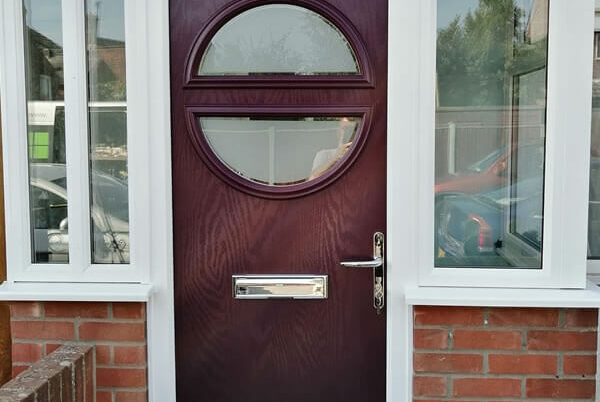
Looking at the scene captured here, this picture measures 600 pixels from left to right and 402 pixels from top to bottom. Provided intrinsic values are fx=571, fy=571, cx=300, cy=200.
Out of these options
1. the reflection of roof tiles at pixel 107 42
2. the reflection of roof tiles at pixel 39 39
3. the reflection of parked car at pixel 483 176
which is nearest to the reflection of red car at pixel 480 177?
the reflection of parked car at pixel 483 176

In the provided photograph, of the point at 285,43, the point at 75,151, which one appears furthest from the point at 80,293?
the point at 285,43

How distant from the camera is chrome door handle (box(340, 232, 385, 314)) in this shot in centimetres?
221

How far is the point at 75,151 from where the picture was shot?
2172 mm

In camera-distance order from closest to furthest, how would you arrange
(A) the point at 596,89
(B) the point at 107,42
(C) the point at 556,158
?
(C) the point at 556,158, (B) the point at 107,42, (A) the point at 596,89

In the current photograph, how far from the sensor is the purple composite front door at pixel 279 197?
86.2 inches

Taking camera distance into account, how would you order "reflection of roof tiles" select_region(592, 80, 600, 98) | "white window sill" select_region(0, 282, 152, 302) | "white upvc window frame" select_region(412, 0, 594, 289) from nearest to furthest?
"white upvc window frame" select_region(412, 0, 594, 289) < "white window sill" select_region(0, 282, 152, 302) < "reflection of roof tiles" select_region(592, 80, 600, 98)

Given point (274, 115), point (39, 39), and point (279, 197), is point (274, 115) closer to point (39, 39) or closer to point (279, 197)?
point (279, 197)

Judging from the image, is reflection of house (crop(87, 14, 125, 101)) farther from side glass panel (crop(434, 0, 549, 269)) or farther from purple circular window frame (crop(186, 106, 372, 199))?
side glass panel (crop(434, 0, 549, 269))

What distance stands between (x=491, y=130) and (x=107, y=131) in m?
1.46

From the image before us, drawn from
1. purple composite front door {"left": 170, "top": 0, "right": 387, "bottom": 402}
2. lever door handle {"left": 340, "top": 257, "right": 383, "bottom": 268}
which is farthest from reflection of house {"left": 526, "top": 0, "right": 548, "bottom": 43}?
lever door handle {"left": 340, "top": 257, "right": 383, "bottom": 268}

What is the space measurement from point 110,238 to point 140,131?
0.44 metres

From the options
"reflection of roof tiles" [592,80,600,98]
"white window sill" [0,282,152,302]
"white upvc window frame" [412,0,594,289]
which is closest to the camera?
"white upvc window frame" [412,0,594,289]

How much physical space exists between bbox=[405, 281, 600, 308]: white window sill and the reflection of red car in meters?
0.38

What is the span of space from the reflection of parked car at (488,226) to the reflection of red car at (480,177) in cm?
3
